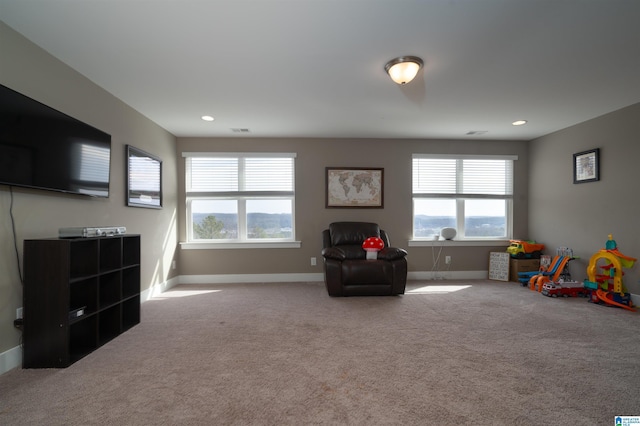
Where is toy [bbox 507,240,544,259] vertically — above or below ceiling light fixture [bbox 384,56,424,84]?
below

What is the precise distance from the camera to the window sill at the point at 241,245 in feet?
16.0

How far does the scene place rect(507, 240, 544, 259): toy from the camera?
16.0 ft

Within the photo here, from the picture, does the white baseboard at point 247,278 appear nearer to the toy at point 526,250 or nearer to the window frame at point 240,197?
the window frame at point 240,197

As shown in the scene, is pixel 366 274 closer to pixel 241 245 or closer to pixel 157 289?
pixel 241 245

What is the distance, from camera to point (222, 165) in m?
5.00

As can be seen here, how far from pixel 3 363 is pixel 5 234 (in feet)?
2.93

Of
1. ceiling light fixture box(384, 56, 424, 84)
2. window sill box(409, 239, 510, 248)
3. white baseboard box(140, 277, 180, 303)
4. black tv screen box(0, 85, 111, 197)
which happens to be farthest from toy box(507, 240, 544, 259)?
black tv screen box(0, 85, 111, 197)

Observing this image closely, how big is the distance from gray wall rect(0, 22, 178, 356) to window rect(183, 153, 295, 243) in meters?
0.75

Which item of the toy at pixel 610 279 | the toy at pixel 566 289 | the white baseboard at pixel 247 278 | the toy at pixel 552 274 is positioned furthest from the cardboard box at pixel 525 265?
the white baseboard at pixel 247 278

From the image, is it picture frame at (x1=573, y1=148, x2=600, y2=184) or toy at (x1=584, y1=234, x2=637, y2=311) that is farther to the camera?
picture frame at (x1=573, y1=148, x2=600, y2=184)

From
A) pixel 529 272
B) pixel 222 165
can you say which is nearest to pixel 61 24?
pixel 222 165

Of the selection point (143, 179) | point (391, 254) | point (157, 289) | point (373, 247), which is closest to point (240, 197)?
point (143, 179)

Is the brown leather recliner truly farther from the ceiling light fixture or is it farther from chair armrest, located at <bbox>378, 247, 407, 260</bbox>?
the ceiling light fixture

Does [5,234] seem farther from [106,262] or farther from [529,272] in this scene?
[529,272]
